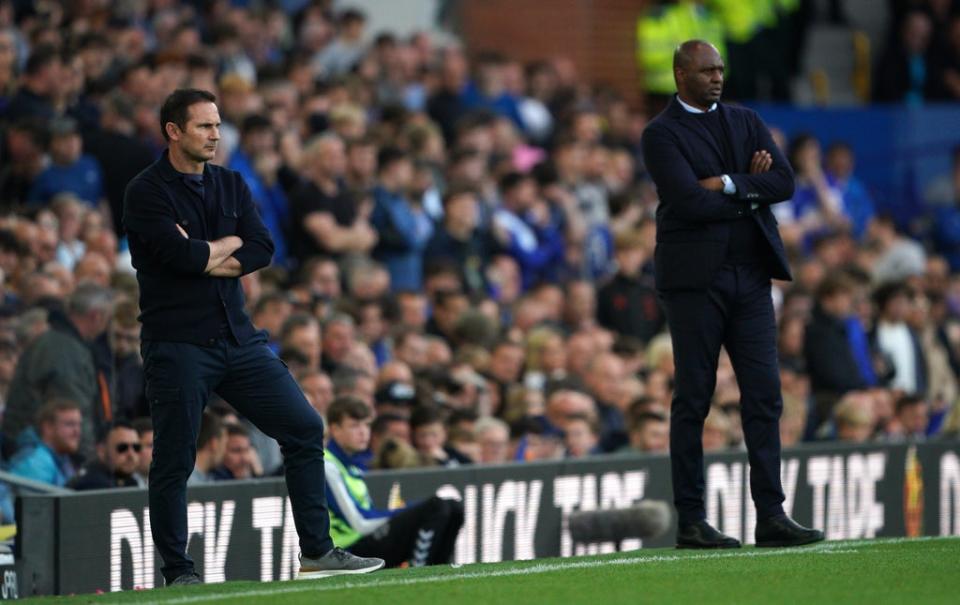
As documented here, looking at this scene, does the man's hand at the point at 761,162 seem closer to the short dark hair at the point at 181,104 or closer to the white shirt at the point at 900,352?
the short dark hair at the point at 181,104

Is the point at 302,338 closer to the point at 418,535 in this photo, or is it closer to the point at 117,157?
the point at 418,535

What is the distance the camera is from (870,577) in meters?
7.88

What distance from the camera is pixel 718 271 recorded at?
29.1ft

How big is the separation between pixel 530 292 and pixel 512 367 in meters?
2.25

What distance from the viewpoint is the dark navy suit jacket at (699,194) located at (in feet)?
28.7

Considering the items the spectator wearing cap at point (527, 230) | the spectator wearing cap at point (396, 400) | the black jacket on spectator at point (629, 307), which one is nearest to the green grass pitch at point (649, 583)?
the spectator wearing cap at point (396, 400)

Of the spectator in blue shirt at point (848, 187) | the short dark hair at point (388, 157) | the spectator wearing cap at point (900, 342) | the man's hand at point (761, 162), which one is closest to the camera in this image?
the man's hand at point (761, 162)

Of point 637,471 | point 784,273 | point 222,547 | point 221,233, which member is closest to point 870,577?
point 784,273

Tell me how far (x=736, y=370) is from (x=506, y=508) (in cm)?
289

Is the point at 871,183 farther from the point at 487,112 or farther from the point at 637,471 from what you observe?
the point at 637,471

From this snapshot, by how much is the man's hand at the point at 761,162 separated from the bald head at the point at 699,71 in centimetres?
32

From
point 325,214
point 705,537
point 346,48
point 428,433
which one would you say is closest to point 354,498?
point 428,433

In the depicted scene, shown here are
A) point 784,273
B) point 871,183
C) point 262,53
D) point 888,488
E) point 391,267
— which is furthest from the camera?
point 871,183

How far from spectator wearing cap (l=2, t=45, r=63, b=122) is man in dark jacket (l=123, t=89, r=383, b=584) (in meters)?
6.08
